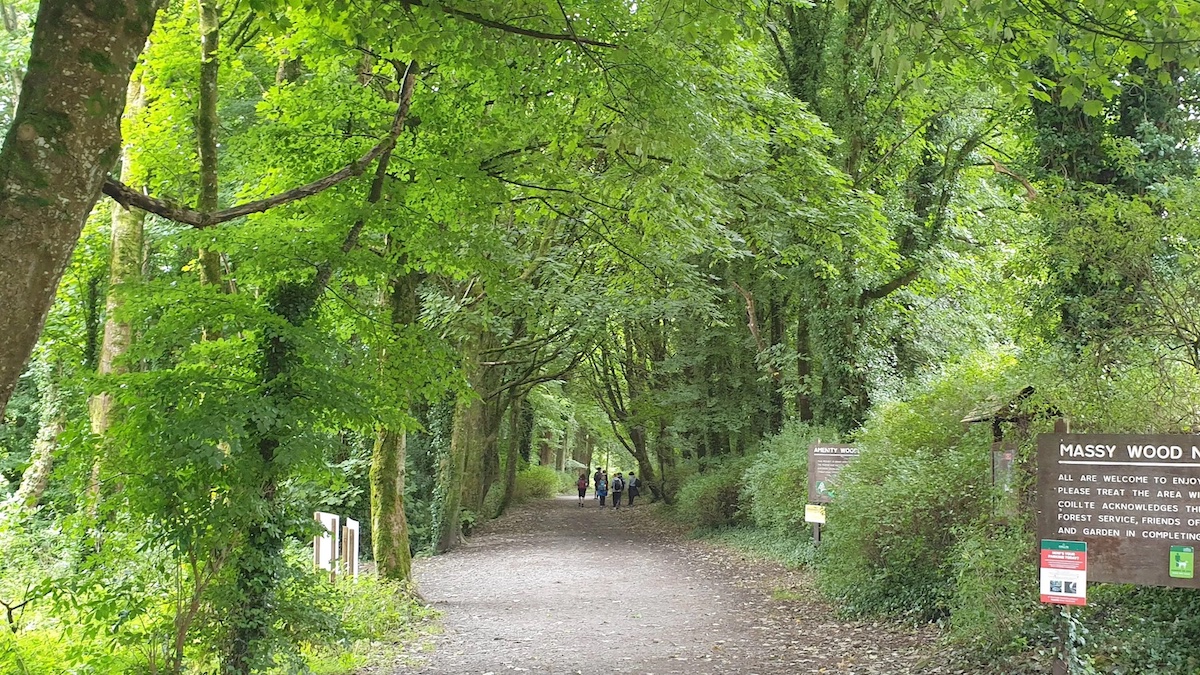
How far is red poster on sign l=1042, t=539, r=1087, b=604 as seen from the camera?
263 inches

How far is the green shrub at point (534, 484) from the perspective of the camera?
39344 millimetres

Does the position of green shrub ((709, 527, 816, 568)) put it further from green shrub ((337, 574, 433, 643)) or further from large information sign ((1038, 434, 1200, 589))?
large information sign ((1038, 434, 1200, 589))

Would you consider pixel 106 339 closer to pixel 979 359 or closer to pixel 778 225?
pixel 778 225

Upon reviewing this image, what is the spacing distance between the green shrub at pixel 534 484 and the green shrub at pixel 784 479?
21.1 meters

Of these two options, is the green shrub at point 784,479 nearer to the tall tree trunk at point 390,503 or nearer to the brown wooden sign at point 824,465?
the brown wooden sign at point 824,465

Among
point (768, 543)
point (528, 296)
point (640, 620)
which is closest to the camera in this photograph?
point (640, 620)

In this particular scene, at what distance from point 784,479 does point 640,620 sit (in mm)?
5661

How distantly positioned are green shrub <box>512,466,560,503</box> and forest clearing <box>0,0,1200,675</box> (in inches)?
931

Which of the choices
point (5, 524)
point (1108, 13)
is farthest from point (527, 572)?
point (1108, 13)

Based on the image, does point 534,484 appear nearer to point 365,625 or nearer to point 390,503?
point 390,503

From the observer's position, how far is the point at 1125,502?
670 cm

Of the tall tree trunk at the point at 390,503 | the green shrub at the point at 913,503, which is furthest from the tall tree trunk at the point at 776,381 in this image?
the tall tree trunk at the point at 390,503

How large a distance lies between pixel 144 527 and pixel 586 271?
1288 cm

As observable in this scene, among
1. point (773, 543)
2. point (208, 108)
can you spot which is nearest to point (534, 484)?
point (773, 543)
